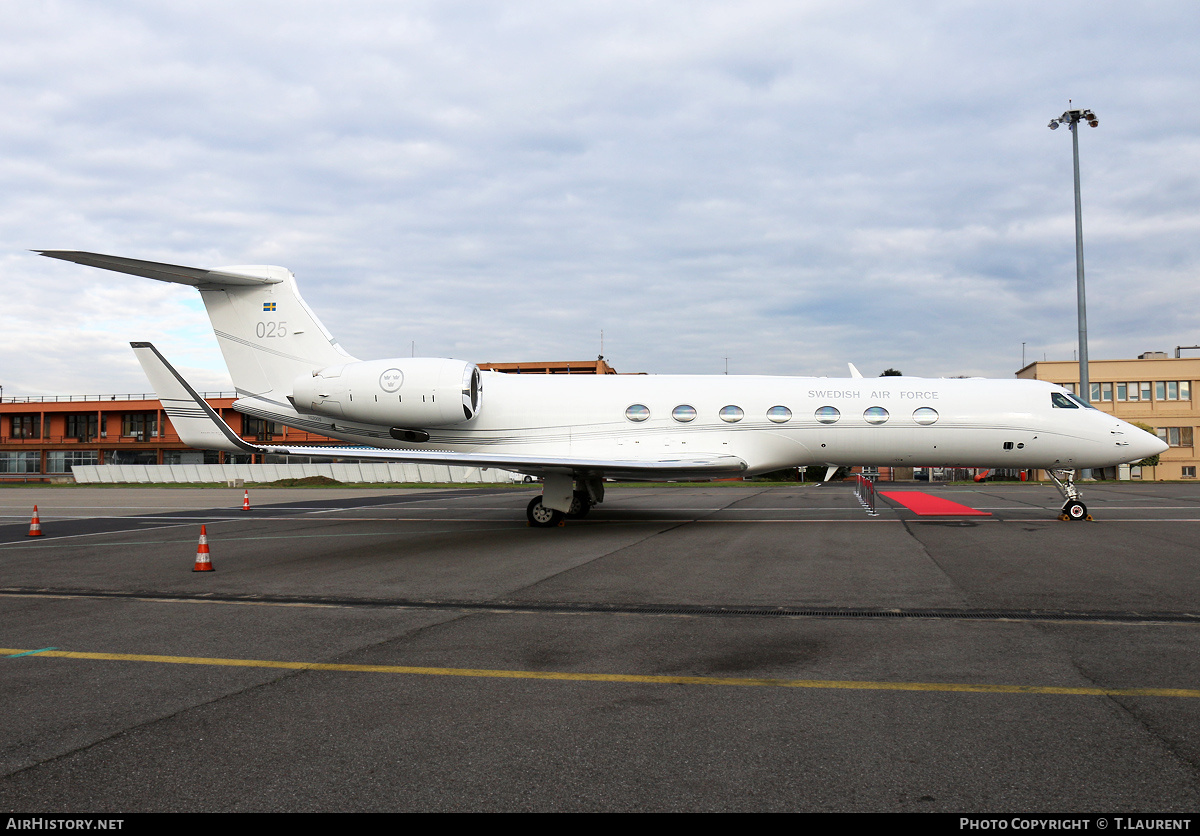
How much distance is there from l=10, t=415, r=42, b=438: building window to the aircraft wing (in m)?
74.6

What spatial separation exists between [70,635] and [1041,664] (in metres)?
7.55

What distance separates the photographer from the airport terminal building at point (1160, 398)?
52438mm

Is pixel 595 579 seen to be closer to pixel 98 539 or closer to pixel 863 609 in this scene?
pixel 863 609

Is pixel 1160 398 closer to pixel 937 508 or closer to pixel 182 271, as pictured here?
pixel 937 508

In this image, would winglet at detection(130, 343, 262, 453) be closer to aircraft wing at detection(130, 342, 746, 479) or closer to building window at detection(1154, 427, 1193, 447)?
aircraft wing at detection(130, 342, 746, 479)

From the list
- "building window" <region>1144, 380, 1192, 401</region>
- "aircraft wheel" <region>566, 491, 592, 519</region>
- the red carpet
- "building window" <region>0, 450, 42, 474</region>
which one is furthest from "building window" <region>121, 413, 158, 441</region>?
"building window" <region>1144, 380, 1192, 401</region>

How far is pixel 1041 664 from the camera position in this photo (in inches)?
197

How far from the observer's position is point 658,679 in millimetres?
4738

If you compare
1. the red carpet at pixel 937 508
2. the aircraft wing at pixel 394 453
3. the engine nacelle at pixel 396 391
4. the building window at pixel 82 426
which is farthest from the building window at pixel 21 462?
the red carpet at pixel 937 508

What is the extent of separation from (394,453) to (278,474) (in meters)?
36.1

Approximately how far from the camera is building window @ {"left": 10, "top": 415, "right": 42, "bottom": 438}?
2847 inches

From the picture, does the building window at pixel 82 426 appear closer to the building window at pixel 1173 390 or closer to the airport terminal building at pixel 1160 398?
the airport terminal building at pixel 1160 398

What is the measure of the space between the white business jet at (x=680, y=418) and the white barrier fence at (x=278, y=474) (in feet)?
87.2
